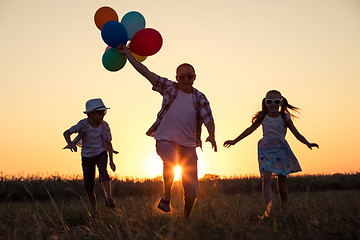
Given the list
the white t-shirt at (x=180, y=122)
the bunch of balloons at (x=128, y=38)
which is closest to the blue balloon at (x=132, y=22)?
the bunch of balloons at (x=128, y=38)

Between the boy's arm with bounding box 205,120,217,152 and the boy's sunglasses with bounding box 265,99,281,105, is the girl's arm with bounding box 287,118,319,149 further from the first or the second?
the boy's arm with bounding box 205,120,217,152

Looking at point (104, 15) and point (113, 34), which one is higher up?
point (104, 15)

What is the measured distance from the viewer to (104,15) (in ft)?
22.1

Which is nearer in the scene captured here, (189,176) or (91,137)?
(189,176)

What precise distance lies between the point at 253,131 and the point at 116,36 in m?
2.73

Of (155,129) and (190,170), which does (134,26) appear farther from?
(190,170)

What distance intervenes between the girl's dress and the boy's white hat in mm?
2846

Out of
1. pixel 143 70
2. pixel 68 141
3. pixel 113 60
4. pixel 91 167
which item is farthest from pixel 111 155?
pixel 143 70

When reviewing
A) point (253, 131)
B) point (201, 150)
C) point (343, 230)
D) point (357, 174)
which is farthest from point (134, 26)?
point (357, 174)

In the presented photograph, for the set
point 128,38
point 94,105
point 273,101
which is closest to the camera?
point 128,38

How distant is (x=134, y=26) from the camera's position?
6426 mm

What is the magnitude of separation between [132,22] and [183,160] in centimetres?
222

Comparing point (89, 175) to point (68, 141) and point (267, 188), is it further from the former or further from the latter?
point (267, 188)

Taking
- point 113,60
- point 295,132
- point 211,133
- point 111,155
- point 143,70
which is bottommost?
point 111,155
